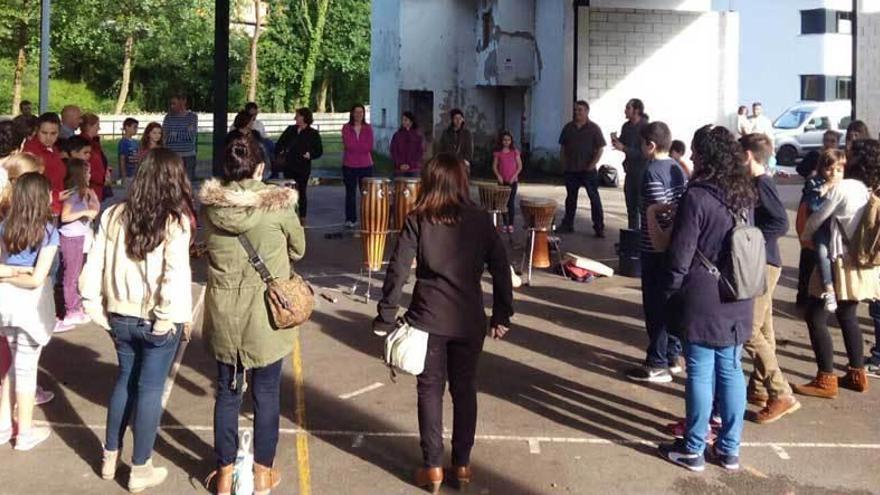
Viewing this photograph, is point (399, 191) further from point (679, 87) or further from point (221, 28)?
point (679, 87)

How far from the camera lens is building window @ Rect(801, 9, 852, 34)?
41.4m

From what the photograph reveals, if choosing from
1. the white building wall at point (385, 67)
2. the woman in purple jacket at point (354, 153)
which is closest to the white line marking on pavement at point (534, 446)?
the woman in purple jacket at point (354, 153)

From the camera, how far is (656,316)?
732 cm

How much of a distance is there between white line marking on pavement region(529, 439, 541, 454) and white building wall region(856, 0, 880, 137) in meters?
10.4

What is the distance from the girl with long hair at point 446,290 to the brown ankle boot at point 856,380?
3.11 m

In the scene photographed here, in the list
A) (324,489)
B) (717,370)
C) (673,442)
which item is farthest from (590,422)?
(324,489)

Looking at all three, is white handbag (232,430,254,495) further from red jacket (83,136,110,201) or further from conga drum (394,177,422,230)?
conga drum (394,177,422,230)

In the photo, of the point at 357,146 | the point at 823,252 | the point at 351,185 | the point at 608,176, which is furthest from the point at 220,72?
the point at 608,176

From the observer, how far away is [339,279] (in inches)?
444

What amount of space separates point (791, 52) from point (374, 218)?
35398 millimetres

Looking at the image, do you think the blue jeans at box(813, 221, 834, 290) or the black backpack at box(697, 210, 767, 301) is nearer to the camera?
the black backpack at box(697, 210, 767, 301)

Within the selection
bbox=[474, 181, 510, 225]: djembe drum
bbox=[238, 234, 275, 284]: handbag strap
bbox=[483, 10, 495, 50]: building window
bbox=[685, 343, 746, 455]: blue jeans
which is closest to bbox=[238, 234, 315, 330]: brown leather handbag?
bbox=[238, 234, 275, 284]: handbag strap

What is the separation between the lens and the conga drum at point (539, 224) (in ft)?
36.9

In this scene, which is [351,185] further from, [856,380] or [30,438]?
[30,438]
